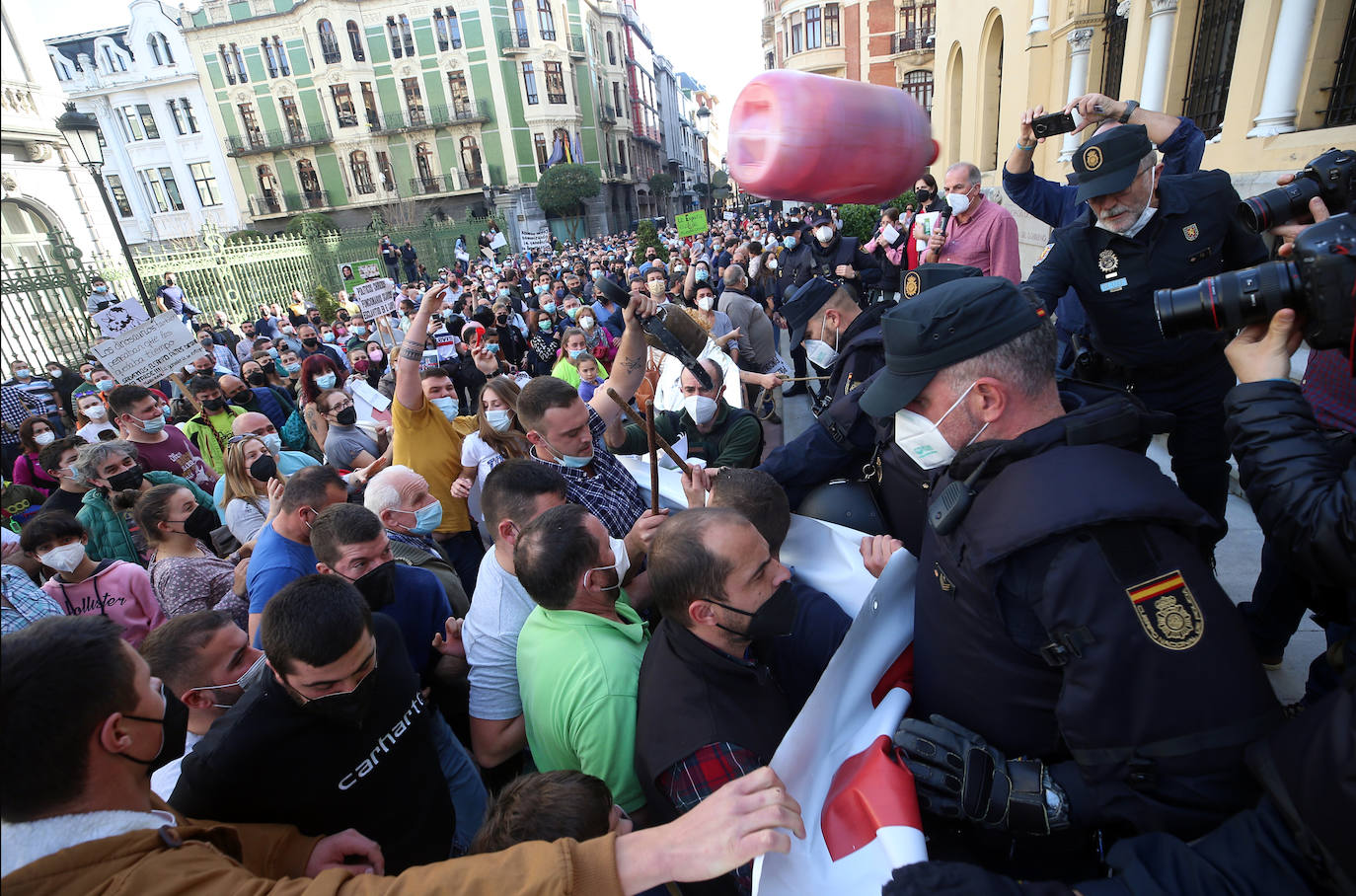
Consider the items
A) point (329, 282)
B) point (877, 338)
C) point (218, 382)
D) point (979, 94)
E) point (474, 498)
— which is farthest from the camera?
point (329, 282)

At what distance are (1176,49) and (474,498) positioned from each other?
9.74 m

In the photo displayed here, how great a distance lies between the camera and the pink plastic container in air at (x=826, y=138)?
8.73ft

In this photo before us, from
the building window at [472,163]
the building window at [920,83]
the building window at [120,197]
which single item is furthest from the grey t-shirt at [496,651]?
the building window at [120,197]

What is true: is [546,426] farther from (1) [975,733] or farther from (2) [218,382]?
(2) [218,382]

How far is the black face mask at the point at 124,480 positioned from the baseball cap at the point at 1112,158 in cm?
561

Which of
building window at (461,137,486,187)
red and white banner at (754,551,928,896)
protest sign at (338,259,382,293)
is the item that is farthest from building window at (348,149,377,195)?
red and white banner at (754,551,928,896)

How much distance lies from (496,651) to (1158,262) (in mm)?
3348

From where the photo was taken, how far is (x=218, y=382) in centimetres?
611

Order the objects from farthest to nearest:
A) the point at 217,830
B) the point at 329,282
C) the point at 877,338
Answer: the point at 329,282, the point at 877,338, the point at 217,830

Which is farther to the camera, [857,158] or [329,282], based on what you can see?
[329,282]

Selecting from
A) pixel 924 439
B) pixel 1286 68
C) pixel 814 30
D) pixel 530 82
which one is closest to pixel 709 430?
pixel 924 439

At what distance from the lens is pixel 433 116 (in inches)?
1651

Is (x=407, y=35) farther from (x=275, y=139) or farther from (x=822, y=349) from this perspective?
(x=822, y=349)

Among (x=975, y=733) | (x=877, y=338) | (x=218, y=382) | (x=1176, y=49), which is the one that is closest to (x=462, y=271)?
(x=218, y=382)
